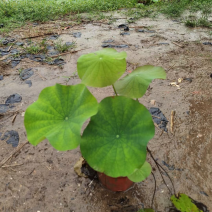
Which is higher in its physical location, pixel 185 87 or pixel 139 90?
pixel 139 90

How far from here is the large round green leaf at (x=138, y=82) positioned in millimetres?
1241

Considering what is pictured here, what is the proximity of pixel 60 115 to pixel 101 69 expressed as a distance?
36 cm

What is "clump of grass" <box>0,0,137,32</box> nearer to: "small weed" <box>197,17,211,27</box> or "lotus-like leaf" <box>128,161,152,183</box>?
"small weed" <box>197,17,211,27</box>

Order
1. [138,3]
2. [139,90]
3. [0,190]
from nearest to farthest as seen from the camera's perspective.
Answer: [139,90]
[0,190]
[138,3]

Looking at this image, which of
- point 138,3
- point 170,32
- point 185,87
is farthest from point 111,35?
point 138,3

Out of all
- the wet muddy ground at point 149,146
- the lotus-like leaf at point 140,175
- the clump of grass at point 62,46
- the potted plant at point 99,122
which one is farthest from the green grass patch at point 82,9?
the lotus-like leaf at point 140,175

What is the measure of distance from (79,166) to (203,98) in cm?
151

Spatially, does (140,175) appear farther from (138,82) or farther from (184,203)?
(138,82)

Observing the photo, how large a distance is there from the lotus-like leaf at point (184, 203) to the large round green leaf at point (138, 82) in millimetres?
712

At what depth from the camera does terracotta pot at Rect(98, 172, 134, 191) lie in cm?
134

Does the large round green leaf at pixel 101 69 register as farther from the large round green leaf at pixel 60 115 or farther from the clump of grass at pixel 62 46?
the clump of grass at pixel 62 46

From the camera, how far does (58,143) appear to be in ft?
3.33

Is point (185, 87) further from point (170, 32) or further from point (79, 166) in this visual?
point (170, 32)

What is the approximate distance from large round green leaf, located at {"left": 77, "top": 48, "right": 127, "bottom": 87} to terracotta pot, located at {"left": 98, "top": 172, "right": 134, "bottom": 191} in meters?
0.61
